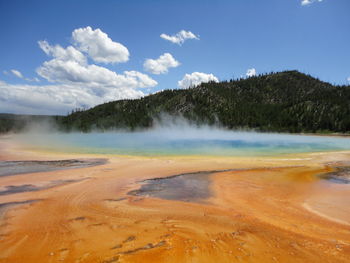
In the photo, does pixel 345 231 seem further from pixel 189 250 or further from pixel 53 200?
pixel 53 200

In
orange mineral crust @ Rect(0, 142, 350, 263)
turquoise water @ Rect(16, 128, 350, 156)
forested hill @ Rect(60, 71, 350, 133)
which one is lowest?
orange mineral crust @ Rect(0, 142, 350, 263)

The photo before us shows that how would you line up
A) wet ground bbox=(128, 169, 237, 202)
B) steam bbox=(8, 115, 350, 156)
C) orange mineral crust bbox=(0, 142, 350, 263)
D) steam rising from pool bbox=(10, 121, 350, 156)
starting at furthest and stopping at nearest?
steam bbox=(8, 115, 350, 156), steam rising from pool bbox=(10, 121, 350, 156), wet ground bbox=(128, 169, 237, 202), orange mineral crust bbox=(0, 142, 350, 263)

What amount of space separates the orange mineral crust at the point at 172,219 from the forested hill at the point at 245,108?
100870mm

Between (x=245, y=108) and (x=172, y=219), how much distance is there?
136162 millimetres

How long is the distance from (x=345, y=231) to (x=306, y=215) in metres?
1.09

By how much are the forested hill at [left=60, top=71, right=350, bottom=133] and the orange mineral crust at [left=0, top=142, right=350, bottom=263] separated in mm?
100870

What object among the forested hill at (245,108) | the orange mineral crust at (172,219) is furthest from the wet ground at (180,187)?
the forested hill at (245,108)

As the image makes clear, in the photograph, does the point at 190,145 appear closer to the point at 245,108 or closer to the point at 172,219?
the point at 172,219

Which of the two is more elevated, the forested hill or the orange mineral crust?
the forested hill

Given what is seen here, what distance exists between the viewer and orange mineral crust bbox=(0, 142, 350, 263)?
4484 mm

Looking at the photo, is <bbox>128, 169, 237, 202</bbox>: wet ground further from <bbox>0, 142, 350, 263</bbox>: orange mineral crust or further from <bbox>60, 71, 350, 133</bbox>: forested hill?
<bbox>60, 71, 350, 133</bbox>: forested hill

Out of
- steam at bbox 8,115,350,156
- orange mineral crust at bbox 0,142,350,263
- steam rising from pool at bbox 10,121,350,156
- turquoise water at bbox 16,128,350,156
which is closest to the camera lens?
orange mineral crust at bbox 0,142,350,263

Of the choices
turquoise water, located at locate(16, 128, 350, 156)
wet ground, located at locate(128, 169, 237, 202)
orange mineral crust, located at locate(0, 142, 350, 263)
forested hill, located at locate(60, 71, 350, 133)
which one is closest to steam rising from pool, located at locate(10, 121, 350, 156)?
turquoise water, located at locate(16, 128, 350, 156)

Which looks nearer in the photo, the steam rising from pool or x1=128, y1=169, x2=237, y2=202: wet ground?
x1=128, y1=169, x2=237, y2=202: wet ground
